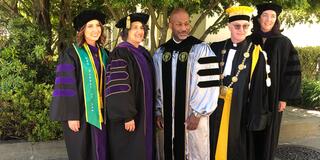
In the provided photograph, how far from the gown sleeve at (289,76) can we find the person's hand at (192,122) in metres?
1.16

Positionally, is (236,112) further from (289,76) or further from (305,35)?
(305,35)

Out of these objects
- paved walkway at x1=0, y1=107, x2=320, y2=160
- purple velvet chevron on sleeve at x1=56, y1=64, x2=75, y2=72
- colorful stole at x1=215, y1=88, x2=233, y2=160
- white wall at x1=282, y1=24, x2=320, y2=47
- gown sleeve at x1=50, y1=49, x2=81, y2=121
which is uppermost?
white wall at x1=282, y1=24, x2=320, y2=47

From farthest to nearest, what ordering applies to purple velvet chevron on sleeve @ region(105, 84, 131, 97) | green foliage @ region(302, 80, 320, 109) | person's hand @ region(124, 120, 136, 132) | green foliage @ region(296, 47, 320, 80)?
green foliage @ region(296, 47, 320, 80), green foliage @ region(302, 80, 320, 109), person's hand @ region(124, 120, 136, 132), purple velvet chevron on sleeve @ region(105, 84, 131, 97)

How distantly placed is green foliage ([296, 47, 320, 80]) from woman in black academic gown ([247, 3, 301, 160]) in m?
6.57

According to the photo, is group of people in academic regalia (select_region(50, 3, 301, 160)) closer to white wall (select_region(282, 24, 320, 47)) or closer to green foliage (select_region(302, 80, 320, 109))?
green foliage (select_region(302, 80, 320, 109))

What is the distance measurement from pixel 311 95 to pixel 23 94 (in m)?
5.91

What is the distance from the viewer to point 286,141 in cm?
638

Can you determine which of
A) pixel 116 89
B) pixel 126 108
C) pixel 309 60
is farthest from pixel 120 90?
pixel 309 60

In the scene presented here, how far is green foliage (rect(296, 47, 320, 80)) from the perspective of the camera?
10.7 m

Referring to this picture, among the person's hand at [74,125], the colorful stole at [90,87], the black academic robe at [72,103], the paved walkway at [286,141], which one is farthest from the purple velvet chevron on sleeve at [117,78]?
the paved walkway at [286,141]

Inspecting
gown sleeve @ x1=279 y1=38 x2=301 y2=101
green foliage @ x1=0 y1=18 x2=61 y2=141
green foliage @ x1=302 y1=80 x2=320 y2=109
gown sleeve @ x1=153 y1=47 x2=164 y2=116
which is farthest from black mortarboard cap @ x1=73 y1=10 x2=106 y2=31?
green foliage @ x1=302 y1=80 x2=320 y2=109

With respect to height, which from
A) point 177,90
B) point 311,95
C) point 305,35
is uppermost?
point 305,35

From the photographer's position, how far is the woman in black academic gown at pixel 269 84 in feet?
13.7

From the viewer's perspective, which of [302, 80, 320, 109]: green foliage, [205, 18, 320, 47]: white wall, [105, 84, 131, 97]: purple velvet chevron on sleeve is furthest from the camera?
[205, 18, 320, 47]: white wall
